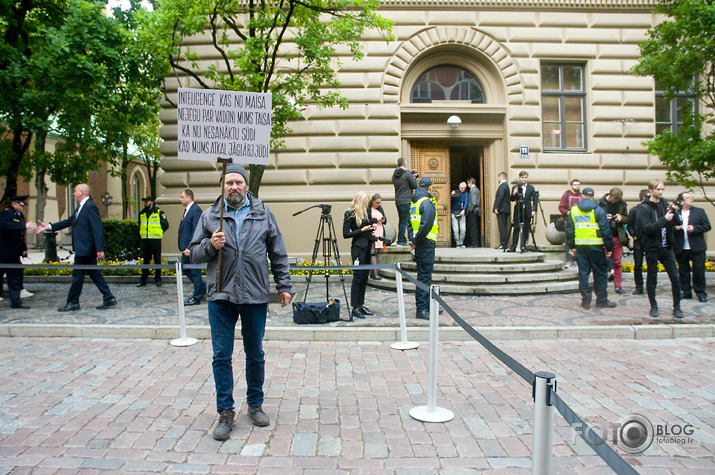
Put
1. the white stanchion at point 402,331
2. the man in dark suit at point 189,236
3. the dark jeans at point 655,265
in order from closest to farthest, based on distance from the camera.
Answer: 1. the white stanchion at point 402,331
2. the dark jeans at point 655,265
3. the man in dark suit at point 189,236

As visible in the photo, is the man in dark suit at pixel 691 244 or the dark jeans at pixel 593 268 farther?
the man in dark suit at pixel 691 244

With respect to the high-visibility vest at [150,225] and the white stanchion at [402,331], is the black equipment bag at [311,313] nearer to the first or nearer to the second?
the white stanchion at [402,331]

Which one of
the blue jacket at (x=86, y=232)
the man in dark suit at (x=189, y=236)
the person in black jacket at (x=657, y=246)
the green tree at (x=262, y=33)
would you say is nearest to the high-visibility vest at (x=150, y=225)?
the man in dark suit at (x=189, y=236)

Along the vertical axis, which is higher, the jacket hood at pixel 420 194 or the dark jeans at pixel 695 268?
the jacket hood at pixel 420 194

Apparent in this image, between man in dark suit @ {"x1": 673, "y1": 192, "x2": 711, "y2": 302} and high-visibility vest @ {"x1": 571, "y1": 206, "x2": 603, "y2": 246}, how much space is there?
66.6 inches

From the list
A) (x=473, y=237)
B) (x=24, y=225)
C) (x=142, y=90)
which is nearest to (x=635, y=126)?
(x=473, y=237)

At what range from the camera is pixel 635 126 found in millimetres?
15531

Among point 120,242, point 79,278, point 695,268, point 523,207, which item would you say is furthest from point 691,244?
point 120,242

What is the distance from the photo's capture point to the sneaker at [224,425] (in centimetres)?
416

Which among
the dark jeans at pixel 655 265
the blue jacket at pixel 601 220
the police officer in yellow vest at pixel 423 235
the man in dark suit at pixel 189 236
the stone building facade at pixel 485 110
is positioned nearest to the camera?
the police officer in yellow vest at pixel 423 235

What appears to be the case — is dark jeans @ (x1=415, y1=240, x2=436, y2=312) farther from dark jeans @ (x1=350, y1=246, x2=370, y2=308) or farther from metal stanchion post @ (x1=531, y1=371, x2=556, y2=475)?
metal stanchion post @ (x1=531, y1=371, x2=556, y2=475)

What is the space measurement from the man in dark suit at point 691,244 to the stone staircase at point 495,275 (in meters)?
1.99

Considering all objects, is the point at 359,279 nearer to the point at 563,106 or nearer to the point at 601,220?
the point at 601,220

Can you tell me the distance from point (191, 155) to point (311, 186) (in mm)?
10498
